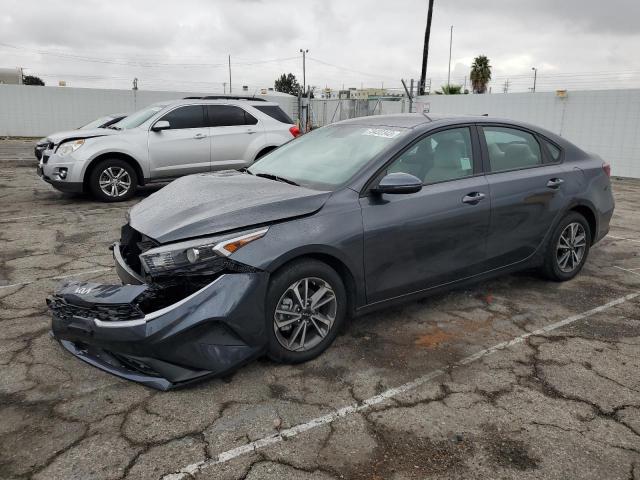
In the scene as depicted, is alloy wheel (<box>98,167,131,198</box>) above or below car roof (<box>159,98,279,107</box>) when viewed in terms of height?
below

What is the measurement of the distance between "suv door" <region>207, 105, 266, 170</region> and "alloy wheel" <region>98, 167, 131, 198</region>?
1.44 metres

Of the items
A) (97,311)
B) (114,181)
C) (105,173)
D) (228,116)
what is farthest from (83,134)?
(97,311)

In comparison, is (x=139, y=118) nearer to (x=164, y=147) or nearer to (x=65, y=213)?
(x=164, y=147)

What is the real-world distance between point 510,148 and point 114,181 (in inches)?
253

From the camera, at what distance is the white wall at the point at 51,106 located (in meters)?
24.4

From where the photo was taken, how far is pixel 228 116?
9.32 metres

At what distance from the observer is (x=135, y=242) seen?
3.45 meters

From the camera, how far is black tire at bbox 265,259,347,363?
10.1 ft

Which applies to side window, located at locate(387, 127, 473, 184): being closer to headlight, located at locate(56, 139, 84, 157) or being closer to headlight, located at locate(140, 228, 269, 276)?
headlight, located at locate(140, 228, 269, 276)

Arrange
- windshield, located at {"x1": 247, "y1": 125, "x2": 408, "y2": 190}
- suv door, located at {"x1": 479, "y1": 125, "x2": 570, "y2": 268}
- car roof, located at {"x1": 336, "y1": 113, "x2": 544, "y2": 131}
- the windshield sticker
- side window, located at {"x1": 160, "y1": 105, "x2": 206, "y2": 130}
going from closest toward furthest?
windshield, located at {"x1": 247, "y1": 125, "x2": 408, "y2": 190} → the windshield sticker → car roof, located at {"x1": 336, "y1": 113, "x2": 544, "y2": 131} → suv door, located at {"x1": 479, "y1": 125, "x2": 570, "y2": 268} → side window, located at {"x1": 160, "y1": 105, "x2": 206, "y2": 130}

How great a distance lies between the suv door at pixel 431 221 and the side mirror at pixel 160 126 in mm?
5771

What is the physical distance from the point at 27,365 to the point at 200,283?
4.35ft

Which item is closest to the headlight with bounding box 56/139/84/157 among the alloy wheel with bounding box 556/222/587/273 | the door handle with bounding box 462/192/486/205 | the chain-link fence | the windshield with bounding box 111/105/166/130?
the windshield with bounding box 111/105/166/130

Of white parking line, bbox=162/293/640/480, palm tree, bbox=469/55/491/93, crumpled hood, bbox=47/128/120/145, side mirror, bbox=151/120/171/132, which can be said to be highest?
palm tree, bbox=469/55/491/93
